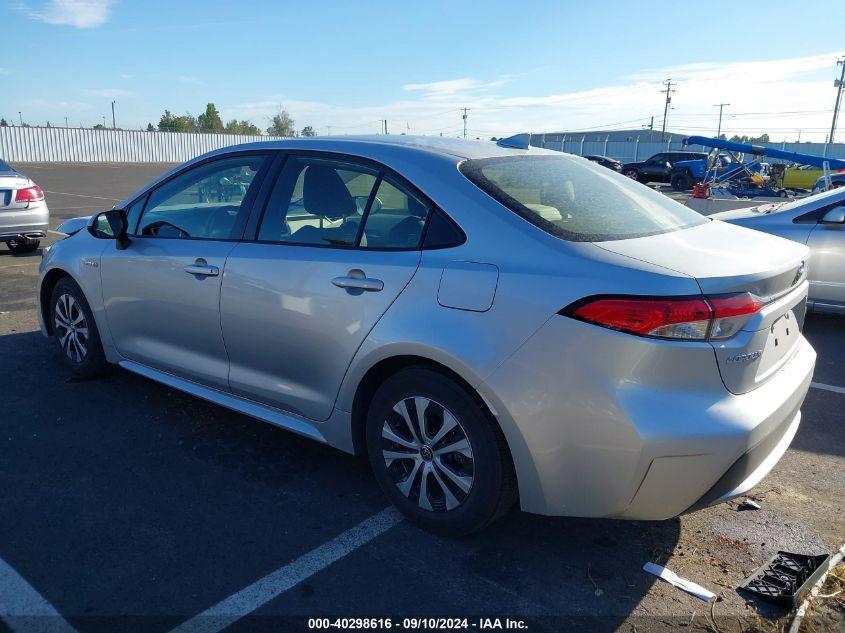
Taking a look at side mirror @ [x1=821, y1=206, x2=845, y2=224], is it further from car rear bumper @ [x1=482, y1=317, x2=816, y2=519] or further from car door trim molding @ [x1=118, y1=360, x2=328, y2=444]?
car door trim molding @ [x1=118, y1=360, x2=328, y2=444]

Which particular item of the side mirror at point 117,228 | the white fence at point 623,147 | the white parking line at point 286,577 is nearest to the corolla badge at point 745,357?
the white parking line at point 286,577

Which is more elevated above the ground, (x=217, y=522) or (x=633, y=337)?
(x=633, y=337)

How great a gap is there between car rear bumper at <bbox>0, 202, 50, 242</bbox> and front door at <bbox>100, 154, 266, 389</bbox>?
6.21 metres

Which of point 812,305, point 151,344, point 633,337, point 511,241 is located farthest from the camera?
point 812,305

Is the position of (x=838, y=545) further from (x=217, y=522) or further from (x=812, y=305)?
(x=812, y=305)

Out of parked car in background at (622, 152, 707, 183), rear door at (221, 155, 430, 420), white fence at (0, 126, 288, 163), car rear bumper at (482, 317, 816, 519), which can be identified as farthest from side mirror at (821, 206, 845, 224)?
white fence at (0, 126, 288, 163)

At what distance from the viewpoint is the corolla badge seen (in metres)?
2.49

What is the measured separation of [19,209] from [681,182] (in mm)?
29885

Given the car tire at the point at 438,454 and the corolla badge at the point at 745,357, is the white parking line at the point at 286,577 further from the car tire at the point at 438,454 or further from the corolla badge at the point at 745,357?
the corolla badge at the point at 745,357

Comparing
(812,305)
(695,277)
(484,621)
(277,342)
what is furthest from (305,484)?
(812,305)

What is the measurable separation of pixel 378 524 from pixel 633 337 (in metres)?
1.48

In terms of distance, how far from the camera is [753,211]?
7.50 meters

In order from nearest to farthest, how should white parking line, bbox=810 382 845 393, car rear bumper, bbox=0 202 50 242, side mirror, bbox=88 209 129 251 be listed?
→ side mirror, bbox=88 209 129 251 → white parking line, bbox=810 382 845 393 → car rear bumper, bbox=0 202 50 242

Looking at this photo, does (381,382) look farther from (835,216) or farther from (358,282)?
(835,216)
